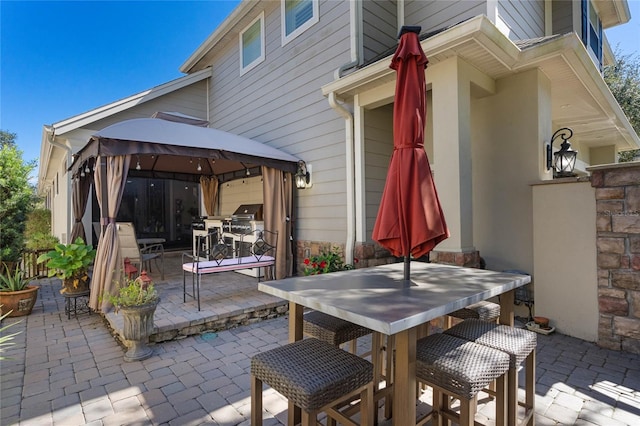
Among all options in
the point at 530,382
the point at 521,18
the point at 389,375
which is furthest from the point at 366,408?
the point at 521,18

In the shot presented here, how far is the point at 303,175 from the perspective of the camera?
6.14m

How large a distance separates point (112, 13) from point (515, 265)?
13.0m

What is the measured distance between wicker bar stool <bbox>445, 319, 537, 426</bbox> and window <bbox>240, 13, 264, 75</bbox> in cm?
713

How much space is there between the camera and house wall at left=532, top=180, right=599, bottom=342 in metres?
3.51

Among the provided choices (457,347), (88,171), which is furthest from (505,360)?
(88,171)

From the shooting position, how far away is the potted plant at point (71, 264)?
4473 millimetres

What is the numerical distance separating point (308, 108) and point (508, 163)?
3.57m

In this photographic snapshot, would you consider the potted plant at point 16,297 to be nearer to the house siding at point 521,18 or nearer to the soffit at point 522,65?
the soffit at point 522,65

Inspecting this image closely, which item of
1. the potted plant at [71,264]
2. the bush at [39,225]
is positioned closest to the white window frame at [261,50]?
the potted plant at [71,264]

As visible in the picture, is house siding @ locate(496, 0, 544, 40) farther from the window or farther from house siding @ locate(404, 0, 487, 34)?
the window

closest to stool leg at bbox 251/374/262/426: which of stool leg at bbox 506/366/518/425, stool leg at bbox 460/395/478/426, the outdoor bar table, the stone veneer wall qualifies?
the outdoor bar table

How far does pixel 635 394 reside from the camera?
8.31ft

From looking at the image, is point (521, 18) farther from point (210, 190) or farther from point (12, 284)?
point (12, 284)

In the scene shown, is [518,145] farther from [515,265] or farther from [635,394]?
[635,394]
